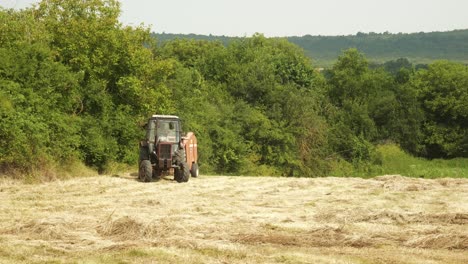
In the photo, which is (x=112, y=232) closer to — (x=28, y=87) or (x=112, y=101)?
(x=28, y=87)

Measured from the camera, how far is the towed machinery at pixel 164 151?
21.5 m

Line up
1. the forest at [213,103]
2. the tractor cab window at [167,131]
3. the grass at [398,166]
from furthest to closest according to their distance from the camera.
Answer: the grass at [398,166], the forest at [213,103], the tractor cab window at [167,131]

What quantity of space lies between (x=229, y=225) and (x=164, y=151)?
9.91m

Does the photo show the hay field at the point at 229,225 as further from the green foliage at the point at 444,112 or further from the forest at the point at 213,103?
the green foliage at the point at 444,112

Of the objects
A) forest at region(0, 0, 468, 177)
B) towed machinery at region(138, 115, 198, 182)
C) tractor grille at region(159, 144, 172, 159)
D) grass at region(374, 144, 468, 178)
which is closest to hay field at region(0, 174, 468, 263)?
towed machinery at region(138, 115, 198, 182)

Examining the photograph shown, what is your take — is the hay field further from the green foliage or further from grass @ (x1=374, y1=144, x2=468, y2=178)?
the green foliage

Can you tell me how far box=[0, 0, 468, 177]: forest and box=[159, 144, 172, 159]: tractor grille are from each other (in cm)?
366

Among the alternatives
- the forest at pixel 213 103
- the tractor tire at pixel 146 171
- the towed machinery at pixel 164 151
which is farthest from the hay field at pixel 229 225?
the forest at pixel 213 103

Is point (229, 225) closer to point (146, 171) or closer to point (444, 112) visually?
point (146, 171)

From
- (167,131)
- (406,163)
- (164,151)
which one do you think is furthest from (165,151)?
(406,163)

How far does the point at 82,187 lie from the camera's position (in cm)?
1916

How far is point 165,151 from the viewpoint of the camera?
21594 mm

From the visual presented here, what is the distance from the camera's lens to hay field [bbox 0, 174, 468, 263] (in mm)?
9500

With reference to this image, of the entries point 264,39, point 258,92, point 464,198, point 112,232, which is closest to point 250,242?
point 112,232
